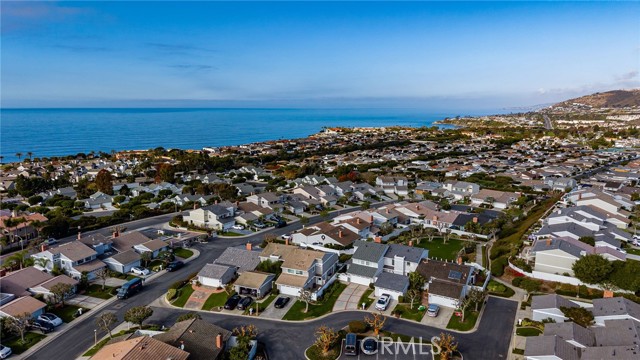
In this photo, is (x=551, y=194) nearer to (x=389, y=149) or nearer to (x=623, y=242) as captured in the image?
(x=623, y=242)

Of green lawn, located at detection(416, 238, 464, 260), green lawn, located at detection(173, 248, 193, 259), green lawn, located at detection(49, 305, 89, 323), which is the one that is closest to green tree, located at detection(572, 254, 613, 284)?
green lawn, located at detection(416, 238, 464, 260)

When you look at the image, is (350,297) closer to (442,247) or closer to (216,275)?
(216,275)

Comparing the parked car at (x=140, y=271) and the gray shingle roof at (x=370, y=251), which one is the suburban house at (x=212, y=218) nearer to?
the parked car at (x=140, y=271)

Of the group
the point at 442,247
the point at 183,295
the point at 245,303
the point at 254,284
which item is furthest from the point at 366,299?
the point at 442,247

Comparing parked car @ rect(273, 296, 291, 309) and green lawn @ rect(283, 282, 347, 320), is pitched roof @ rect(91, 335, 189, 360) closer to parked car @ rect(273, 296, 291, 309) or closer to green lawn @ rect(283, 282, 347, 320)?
green lawn @ rect(283, 282, 347, 320)

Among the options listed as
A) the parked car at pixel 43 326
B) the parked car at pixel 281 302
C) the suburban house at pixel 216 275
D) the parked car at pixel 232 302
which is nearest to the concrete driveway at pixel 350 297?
the parked car at pixel 281 302
